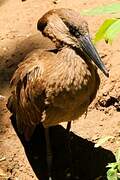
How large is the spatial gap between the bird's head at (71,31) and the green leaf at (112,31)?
138 cm

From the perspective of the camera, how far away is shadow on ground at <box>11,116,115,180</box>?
12.4ft

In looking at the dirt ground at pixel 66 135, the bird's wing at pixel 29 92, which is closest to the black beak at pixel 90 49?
the bird's wing at pixel 29 92

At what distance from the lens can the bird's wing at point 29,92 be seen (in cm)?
340

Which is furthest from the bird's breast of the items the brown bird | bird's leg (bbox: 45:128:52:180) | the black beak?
bird's leg (bbox: 45:128:52:180)

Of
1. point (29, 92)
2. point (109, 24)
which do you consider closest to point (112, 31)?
point (109, 24)

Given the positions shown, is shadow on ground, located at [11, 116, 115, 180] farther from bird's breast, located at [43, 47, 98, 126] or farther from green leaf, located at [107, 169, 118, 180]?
green leaf, located at [107, 169, 118, 180]

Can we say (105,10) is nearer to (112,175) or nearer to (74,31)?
(112,175)

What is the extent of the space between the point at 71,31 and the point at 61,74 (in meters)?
0.31

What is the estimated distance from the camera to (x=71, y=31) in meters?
3.37

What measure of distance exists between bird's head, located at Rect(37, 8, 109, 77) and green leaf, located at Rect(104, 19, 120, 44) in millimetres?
1384

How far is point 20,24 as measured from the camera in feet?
16.1

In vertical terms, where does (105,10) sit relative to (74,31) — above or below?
above

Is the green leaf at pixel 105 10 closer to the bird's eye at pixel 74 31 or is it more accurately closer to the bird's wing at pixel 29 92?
the bird's eye at pixel 74 31

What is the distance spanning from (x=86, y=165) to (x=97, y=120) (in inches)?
16.7
